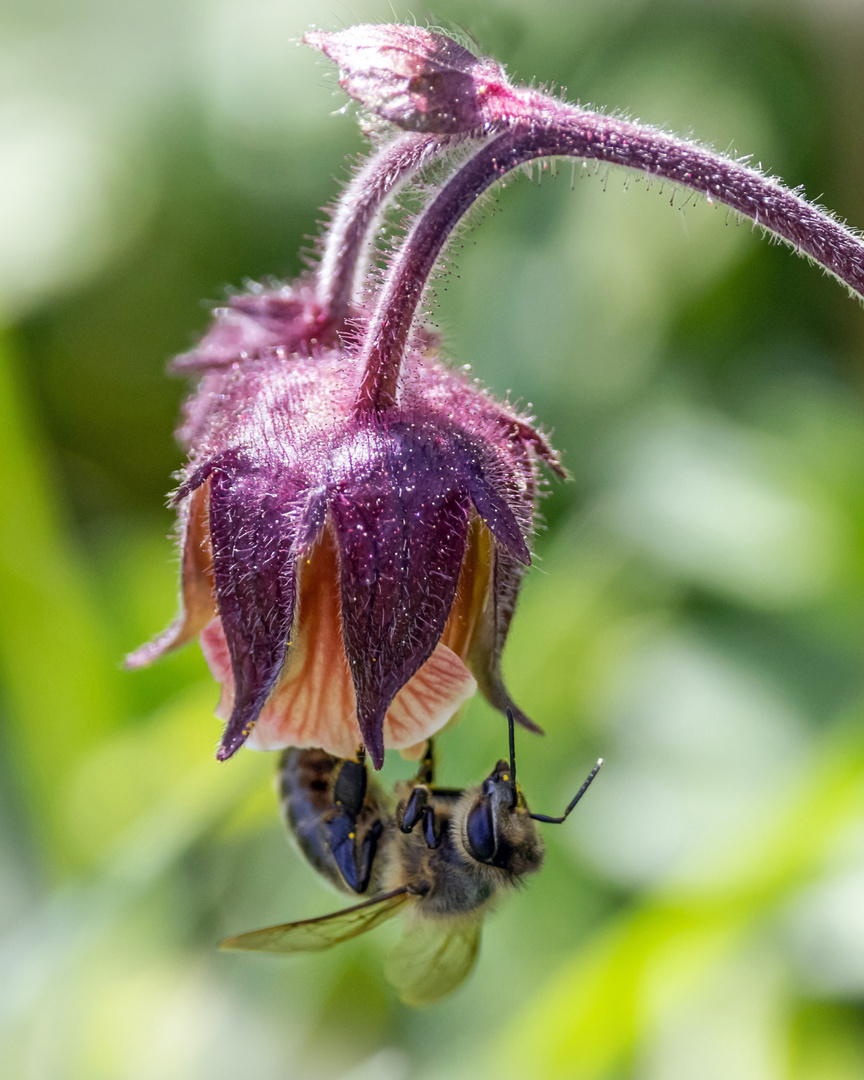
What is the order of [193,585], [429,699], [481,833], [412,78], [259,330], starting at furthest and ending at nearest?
[481,833], [259,330], [193,585], [429,699], [412,78]

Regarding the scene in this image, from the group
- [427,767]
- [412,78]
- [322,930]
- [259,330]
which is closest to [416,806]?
[427,767]

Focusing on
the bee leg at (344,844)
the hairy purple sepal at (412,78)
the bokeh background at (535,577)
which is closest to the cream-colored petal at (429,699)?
the bee leg at (344,844)

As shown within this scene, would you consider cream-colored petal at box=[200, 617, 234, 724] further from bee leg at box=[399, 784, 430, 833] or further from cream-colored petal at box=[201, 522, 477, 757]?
bee leg at box=[399, 784, 430, 833]

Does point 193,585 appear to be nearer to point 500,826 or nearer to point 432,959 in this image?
point 500,826

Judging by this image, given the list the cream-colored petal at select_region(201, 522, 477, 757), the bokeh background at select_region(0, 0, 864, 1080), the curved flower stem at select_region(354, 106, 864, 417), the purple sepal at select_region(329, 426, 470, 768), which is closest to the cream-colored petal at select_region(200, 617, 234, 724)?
Answer: the cream-colored petal at select_region(201, 522, 477, 757)

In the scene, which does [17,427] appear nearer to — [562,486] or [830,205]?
[562,486]

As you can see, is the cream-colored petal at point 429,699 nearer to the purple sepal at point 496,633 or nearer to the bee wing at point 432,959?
the purple sepal at point 496,633
